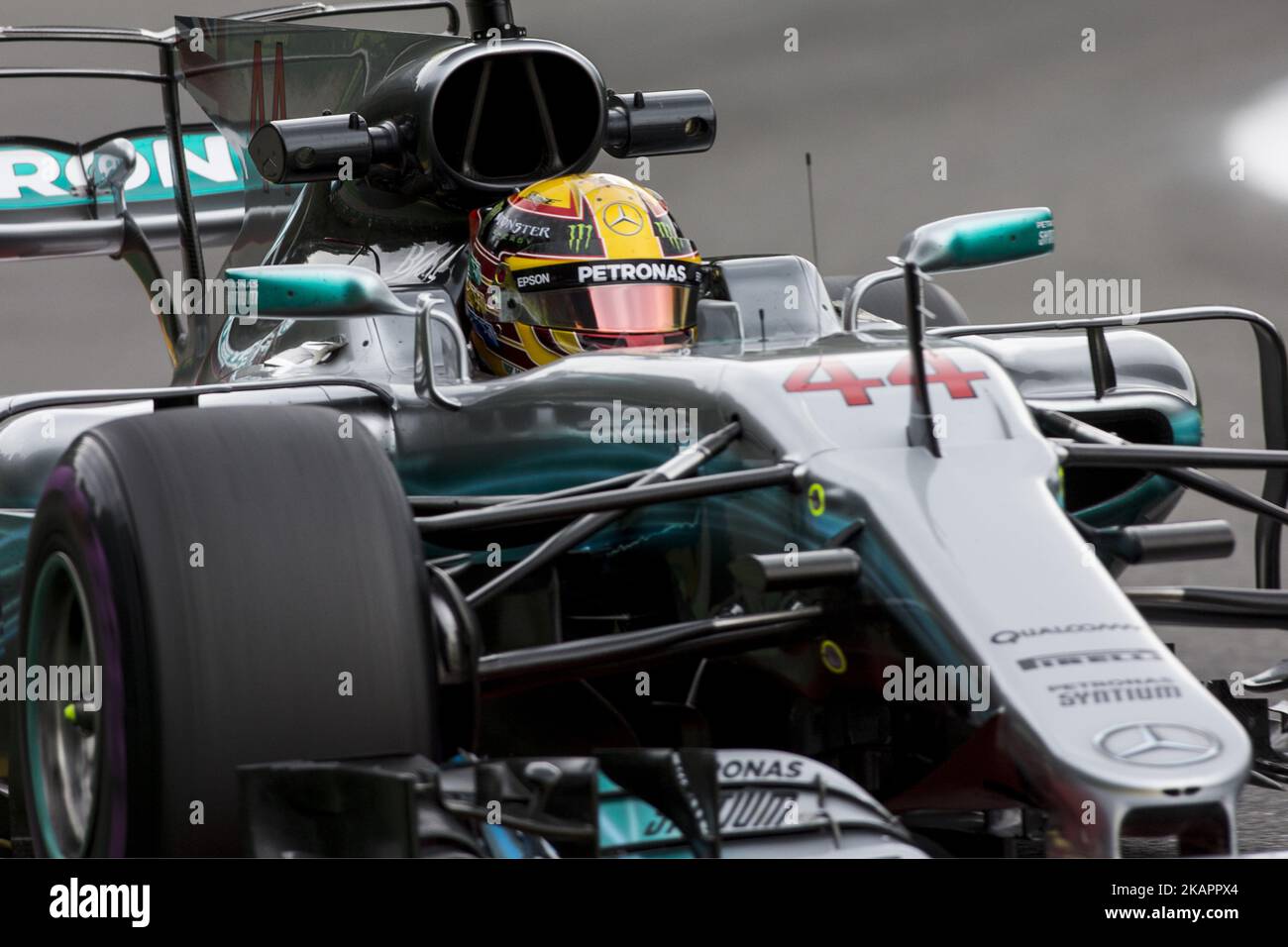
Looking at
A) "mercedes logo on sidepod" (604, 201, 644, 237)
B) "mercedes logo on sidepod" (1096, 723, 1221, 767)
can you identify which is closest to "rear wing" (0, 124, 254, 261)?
"mercedes logo on sidepod" (604, 201, 644, 237)

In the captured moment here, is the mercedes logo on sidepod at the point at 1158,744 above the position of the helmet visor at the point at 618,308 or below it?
below

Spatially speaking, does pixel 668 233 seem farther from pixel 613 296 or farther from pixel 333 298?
pixel 333 298

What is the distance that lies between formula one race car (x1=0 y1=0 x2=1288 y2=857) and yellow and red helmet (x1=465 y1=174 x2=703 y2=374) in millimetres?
18

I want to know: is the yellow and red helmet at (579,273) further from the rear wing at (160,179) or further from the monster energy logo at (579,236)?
the rear wing at (160,179)

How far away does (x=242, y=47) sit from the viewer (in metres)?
5.78

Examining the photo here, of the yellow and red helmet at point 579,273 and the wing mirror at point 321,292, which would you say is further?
the yellow and red helmet at point 579,273

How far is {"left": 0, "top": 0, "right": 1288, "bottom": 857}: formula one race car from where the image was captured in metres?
2.68

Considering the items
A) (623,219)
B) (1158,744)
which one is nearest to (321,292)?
(623,219)

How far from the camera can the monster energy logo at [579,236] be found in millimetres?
4336

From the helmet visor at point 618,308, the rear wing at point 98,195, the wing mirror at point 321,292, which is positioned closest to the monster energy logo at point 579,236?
the helmet visor at point 618,308

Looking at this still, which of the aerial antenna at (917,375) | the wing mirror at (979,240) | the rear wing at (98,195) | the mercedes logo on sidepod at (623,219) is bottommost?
the aerial antenna at (917,375)

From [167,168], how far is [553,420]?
3.70 m

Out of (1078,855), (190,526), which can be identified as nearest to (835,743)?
(1078,855)

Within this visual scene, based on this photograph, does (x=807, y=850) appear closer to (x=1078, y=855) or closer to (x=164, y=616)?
(x=1078, y=855)
